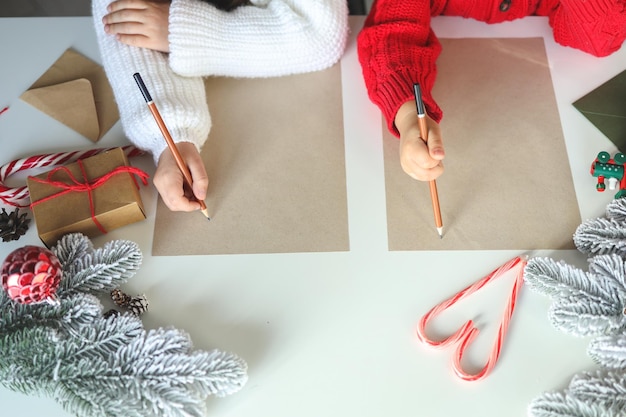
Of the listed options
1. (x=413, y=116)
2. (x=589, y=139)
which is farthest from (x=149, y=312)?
(x=589, y=139)

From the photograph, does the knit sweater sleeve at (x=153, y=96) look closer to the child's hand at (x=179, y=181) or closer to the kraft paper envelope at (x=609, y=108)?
the child's hand at (x=179, y=181)

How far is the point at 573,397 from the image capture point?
0.65 metres

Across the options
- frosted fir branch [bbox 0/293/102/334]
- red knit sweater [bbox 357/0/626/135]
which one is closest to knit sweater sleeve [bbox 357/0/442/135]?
red knit sweater [bbox 357/0/626/135]

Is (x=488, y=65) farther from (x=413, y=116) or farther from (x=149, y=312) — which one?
(x=149, y=312)

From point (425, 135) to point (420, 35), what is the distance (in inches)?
8.8

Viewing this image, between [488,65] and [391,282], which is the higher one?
[488,65]

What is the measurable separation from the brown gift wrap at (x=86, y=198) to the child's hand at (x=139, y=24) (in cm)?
19

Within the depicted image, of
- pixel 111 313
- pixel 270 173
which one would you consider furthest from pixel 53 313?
pixel 270 173

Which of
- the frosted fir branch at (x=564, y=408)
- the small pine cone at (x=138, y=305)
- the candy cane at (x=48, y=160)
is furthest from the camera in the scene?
the candy cane at (x=48, y=160)

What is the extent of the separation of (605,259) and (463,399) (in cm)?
23

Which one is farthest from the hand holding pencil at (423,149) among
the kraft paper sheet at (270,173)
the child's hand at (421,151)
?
the kraft paper sheet at (270,173)

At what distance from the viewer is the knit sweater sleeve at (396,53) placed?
806 mm

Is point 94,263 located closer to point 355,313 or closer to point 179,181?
point 179,181

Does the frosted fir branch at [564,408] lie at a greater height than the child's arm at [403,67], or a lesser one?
lesser
